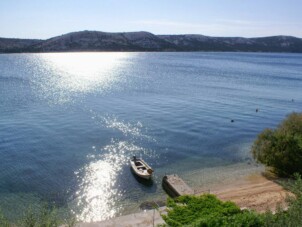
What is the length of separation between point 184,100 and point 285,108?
21.6 meters

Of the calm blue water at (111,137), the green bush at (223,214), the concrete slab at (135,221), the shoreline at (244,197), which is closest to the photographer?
the green bush at (223,214)

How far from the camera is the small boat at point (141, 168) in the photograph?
35562 millimetres

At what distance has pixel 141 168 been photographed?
37312 mm

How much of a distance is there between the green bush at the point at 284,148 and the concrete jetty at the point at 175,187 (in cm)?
1006

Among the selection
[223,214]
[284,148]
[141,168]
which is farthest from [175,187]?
[223,214]

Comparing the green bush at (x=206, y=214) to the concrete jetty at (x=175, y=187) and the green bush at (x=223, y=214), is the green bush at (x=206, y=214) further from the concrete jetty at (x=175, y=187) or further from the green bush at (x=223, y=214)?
the concrete jetty at (x=175, y=187)

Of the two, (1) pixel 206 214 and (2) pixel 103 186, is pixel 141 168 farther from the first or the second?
(1) pixel 206 214

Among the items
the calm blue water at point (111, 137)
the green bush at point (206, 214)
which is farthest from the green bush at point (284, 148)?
the green bush at point (206, 214)

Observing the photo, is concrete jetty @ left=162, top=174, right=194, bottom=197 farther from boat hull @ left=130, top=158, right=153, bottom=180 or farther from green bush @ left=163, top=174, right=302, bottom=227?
green bush @ left=163, top=174, right=302, bottom=227

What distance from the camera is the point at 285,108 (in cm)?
7162

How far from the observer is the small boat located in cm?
3556

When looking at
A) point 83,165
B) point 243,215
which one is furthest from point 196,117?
point 243,215

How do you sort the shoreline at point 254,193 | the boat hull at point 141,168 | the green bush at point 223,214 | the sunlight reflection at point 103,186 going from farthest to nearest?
the boat hull at point 141,168 → the sunlight reflection at point 103,186 → the shoreline at point 254,193 → the green bush at point 223,214

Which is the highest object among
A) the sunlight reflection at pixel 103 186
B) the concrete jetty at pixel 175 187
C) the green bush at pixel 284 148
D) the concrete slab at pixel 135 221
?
the green bush at pixel 284 148
